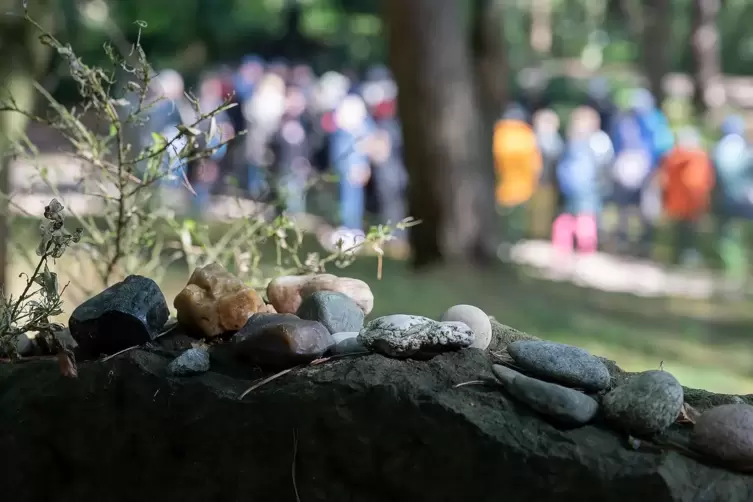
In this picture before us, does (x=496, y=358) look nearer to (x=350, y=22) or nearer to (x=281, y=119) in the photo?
(x=281, y=119)

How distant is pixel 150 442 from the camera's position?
2373 mm

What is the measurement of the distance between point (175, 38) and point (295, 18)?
2.66 metres

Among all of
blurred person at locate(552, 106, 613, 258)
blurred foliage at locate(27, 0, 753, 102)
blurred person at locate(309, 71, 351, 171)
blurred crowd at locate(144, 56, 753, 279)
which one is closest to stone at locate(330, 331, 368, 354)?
blurred crowd at locate(144, 56, 753, 279)

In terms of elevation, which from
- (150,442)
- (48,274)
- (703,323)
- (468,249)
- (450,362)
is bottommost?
(703,323)

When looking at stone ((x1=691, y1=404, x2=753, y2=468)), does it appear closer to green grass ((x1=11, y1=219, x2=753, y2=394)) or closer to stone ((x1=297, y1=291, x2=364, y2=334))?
stone ((x1=297, y1=291, x2=364, y2=334))

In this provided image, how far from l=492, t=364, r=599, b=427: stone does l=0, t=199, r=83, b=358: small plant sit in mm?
1240

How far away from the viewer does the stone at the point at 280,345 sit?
230cm

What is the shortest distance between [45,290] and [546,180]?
10989 mm

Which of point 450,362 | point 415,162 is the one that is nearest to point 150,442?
point 450,362

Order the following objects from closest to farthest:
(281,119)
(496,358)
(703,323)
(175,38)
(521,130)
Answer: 1. (496,358)
2. (703,323)
3. (521,130)
4. (281,119)
5. (175,38)

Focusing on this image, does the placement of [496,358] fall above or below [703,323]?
above

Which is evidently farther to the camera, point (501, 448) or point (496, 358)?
point (496, 358)

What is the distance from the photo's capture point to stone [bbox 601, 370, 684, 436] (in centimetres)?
201

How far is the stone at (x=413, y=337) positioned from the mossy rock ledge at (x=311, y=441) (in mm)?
33
